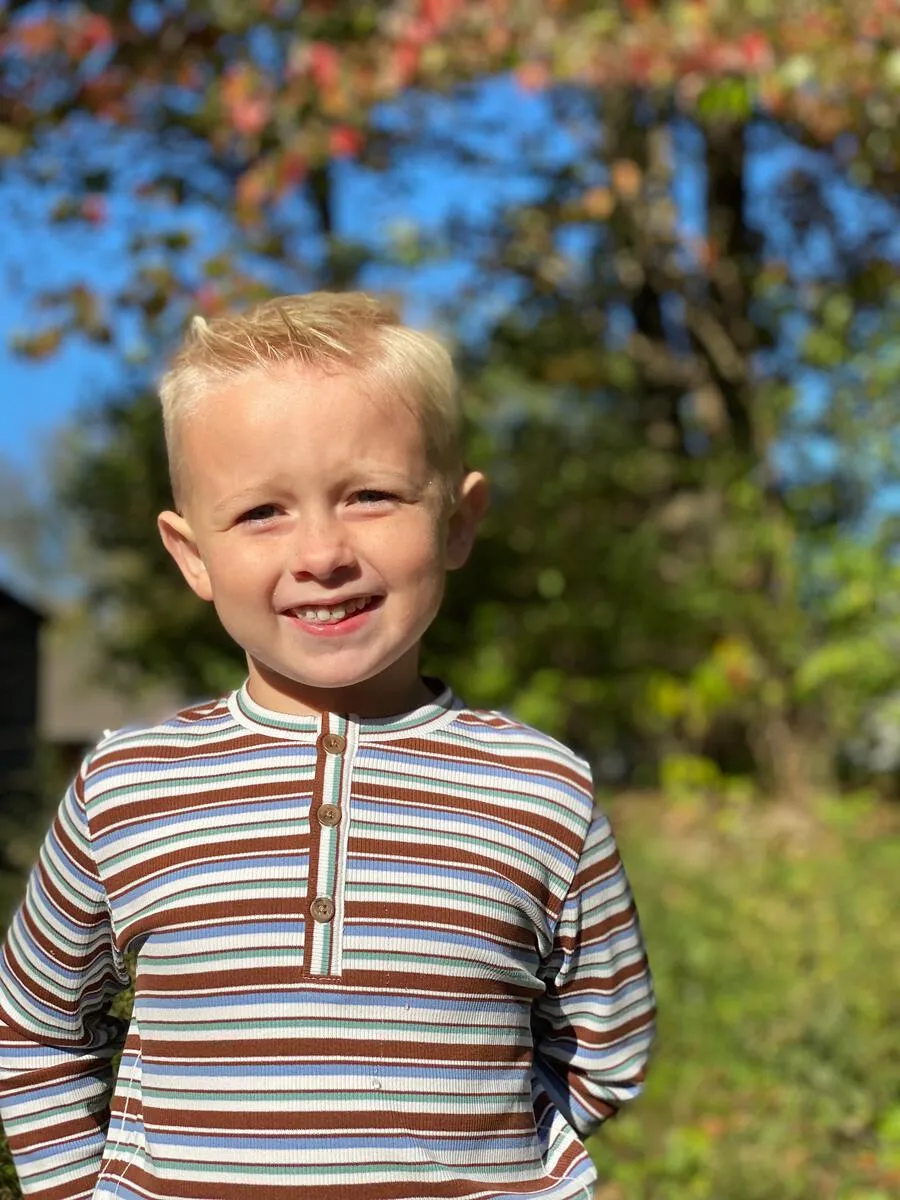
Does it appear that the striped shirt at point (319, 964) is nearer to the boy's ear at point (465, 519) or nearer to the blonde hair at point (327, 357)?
the boy's ear at point (465, 519)

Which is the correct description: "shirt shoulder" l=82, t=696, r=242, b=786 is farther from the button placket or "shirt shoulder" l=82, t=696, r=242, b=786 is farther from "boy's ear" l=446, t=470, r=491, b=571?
"boy's ear" l=446, t=470, r=491, b=571

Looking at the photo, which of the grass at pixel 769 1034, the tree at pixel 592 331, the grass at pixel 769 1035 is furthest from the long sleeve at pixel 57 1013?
the tree at pixel 592 331

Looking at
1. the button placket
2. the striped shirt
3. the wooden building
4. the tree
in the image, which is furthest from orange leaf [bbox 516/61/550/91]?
the button placket

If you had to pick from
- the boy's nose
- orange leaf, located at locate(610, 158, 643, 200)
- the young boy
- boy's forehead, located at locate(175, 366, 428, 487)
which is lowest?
orange leaf, located at locate(610, 158, 643, 200)

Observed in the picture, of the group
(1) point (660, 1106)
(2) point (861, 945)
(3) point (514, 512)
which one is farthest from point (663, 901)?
(3) point (514, 512)

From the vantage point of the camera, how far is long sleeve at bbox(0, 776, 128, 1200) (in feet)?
4.94

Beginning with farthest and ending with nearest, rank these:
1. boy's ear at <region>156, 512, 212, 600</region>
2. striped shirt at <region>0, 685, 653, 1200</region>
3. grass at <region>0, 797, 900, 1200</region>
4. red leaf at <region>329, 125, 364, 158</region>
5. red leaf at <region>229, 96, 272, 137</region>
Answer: red leaf at <region>329, 125, 364, 158</region>
red leaf at <region>229, 96, 272, 137</region>
grass at <region>0, 797, 900, 1200</region>
boy's ear at <region>156, 512, 212, 600</region>
striped shirt at <region>0, 685, 653, 1200</region>

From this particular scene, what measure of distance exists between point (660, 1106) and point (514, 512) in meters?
5.56

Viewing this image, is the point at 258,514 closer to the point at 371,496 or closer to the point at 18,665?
the point at 371,496

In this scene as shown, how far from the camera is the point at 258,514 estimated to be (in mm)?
1490

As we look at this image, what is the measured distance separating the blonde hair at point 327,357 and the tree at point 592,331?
525 centimetres

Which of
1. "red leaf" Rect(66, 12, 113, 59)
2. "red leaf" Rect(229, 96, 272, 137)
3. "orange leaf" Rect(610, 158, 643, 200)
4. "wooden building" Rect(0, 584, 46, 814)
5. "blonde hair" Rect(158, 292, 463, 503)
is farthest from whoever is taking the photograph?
"orange leaf" Rect(610, 158, 643, 200)

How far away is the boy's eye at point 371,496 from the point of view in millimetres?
1476

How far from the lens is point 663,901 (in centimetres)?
609
